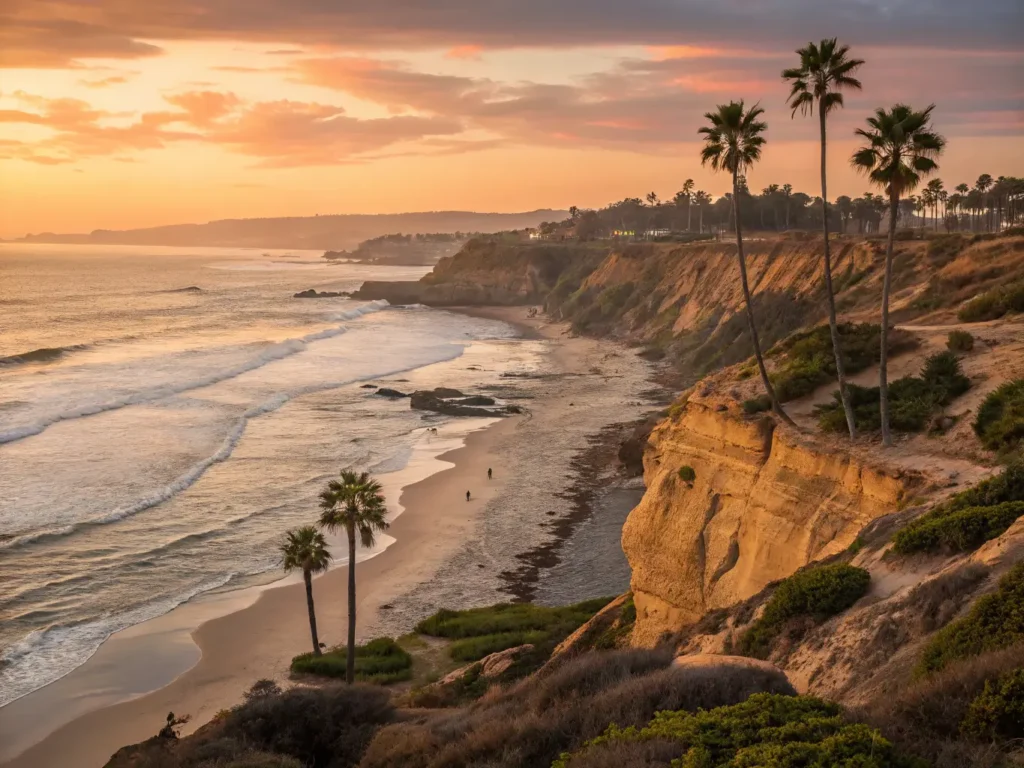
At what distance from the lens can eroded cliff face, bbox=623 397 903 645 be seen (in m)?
17.3

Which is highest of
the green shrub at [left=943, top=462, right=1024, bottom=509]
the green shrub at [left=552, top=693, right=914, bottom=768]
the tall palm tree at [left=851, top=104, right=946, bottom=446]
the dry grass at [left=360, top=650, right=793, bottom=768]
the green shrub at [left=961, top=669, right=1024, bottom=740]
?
the tall palm tree at [left=851, top=104, right=946, bottom=446]

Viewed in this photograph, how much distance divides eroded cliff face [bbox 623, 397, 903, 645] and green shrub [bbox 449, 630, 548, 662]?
3125 mm

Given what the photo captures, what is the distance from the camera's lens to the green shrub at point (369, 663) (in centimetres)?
2252

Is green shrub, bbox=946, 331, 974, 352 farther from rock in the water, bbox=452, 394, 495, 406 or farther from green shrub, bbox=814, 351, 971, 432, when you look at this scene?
rock in the water, bbox=452, 394, 495, 406

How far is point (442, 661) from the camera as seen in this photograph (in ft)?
76.2

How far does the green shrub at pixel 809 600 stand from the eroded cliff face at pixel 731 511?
117 inches

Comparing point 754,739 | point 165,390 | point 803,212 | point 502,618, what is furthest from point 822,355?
point 803,212

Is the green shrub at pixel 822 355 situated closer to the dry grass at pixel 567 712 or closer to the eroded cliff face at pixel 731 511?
the eroded cliff face at pixel 731 511

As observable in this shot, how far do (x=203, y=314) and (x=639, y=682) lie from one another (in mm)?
112973

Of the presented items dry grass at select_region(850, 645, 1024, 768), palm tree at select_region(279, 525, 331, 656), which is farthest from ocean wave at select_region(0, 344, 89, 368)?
dry grass at select_region(850, 645, 1024, 768)

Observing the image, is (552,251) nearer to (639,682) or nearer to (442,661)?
(442,661)

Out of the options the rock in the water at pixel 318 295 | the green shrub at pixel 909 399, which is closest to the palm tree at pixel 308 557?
the green shrub at pixel 909 399

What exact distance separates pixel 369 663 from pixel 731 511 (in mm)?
10215

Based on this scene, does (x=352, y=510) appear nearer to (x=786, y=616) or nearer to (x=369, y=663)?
(x=369, y=663)
